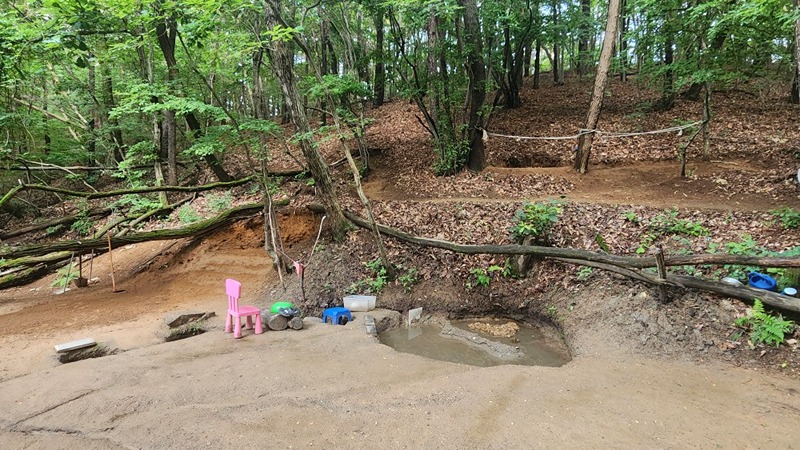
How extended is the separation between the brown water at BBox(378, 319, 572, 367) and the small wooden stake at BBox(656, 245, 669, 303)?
1487mm

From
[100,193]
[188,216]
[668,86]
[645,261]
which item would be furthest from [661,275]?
[100,193]

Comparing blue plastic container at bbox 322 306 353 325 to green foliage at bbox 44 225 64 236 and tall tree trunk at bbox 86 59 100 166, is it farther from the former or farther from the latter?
tall tree trunk at bbox 86 59 100 166

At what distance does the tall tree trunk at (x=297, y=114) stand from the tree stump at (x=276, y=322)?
282cm

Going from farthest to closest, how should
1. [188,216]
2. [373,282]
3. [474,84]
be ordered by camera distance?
[474,84] → [188,216] → [373,282]

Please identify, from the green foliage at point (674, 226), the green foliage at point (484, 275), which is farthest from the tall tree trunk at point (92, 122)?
the green foliage at point (674, 226)

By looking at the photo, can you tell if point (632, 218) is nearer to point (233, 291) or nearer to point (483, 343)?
point (483, 343)

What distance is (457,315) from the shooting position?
6.81m

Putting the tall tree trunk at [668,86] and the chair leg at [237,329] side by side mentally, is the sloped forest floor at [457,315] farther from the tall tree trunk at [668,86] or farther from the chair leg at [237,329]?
the tall tree trunk at [668,86]

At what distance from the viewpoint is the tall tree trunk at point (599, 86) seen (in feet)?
32.1

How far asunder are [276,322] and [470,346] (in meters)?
2.97

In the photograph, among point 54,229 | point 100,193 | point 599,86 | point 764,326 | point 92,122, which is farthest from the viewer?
point 92,122

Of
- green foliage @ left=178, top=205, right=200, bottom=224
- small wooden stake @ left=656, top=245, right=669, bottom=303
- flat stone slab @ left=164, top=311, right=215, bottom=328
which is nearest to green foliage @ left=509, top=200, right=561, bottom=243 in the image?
small wooden stake @ left=656, top=245, right=669, bottom=303

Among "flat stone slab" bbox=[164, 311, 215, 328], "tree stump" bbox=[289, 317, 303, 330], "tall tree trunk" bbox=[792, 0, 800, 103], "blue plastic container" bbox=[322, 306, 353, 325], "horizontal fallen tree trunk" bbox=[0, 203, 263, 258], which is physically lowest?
"blue plastic container" bbox=[322, 306, 353, 325]

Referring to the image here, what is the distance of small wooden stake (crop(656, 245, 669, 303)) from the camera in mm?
5121
